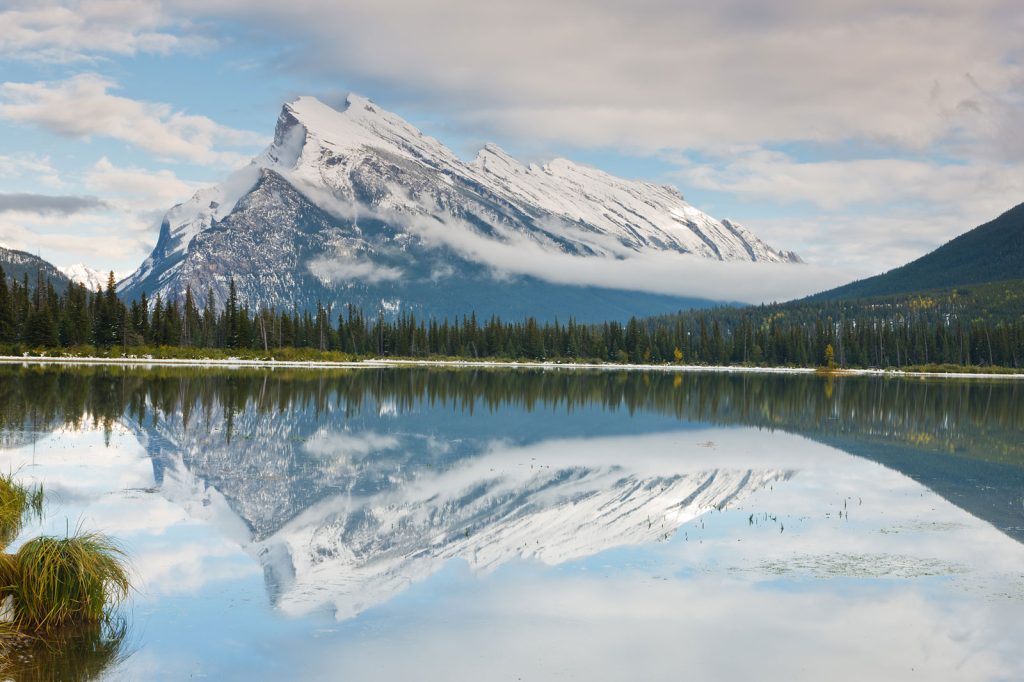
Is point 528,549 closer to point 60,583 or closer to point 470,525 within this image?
point 470,525

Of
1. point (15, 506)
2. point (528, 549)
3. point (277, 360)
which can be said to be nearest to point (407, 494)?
point (528, 549)

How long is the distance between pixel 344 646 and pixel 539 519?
10.0 metres

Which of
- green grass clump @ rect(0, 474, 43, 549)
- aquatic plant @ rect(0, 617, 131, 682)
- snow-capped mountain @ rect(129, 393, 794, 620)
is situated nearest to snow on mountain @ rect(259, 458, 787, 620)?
snow-capped mountain @ rect(129, 393, 794, 620)

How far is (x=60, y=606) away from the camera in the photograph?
43.6ft

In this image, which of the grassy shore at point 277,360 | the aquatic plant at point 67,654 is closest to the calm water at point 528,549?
the aquatic plant at point 67,654

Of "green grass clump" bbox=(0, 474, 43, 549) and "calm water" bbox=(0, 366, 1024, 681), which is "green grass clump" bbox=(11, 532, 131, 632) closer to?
"calm water" bbox=(0, 366, 1024, 681)

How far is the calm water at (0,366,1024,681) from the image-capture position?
530 inches

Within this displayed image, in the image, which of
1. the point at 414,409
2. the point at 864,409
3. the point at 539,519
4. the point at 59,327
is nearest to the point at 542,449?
the point at 539,519

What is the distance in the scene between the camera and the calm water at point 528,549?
13.5 m

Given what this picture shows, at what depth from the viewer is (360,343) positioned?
192625 millimetres

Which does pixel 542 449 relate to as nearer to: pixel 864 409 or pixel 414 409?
pixel 414 409

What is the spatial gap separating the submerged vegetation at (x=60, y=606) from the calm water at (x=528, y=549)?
136 mm

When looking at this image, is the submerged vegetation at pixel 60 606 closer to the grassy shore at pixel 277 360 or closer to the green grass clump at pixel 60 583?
the green grass clump at pixel 60 583

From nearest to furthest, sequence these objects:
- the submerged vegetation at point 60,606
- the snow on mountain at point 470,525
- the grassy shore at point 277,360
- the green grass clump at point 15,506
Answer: the submerged vegetation at point 60,606 → the snow on mountain at point 470,525 → the green grass clump at point 15,506 → the grassy shore at point 277,360
